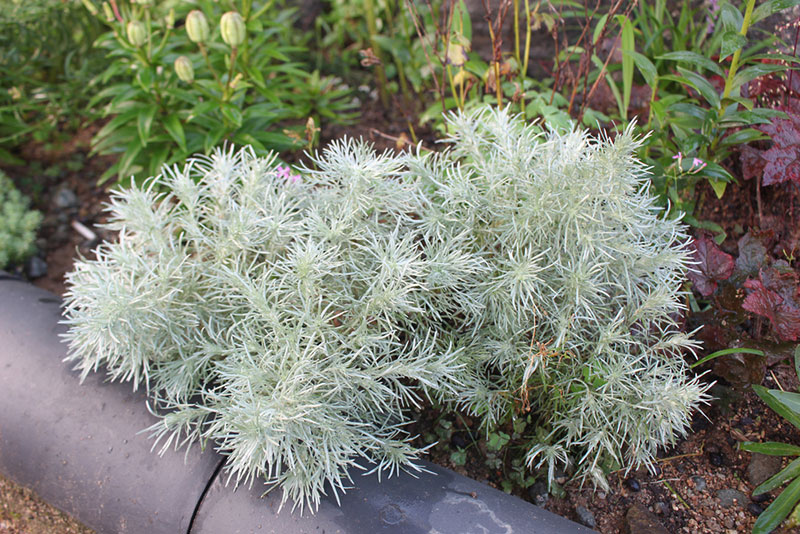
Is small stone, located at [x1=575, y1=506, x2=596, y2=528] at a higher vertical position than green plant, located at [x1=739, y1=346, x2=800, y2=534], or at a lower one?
lower

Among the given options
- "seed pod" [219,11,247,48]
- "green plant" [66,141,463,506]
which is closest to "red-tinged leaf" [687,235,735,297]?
"green plant" [66,141,463,506]

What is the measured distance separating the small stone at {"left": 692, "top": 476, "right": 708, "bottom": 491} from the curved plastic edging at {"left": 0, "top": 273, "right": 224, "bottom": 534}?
1221mm

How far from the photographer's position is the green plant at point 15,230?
7.90 feet

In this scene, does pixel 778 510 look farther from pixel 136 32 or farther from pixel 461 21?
pixel 136 32

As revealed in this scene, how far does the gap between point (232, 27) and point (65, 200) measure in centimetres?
138

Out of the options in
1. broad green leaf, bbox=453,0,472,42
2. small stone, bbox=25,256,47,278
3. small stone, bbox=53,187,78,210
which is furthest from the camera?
small stone, bbox=53,187,78,210

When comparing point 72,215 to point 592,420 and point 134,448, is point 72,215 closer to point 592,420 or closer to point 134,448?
point 134,448

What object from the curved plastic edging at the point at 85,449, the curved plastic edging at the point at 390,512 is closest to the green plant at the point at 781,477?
the curved plastic edging at the point at 390,512

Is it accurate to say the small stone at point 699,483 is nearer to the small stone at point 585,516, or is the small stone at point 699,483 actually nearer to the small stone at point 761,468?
the small stone at point 761,468

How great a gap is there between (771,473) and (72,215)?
2.84 meters

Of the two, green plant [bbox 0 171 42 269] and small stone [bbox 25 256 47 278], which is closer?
green plant [bbox 0 171 42 269]

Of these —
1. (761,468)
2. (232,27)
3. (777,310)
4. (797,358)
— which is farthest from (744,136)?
(232,27)

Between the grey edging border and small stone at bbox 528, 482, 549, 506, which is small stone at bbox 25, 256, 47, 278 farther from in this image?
small stone at bbox 528, 482, 549, 506

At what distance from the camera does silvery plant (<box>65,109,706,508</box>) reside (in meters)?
1.42
